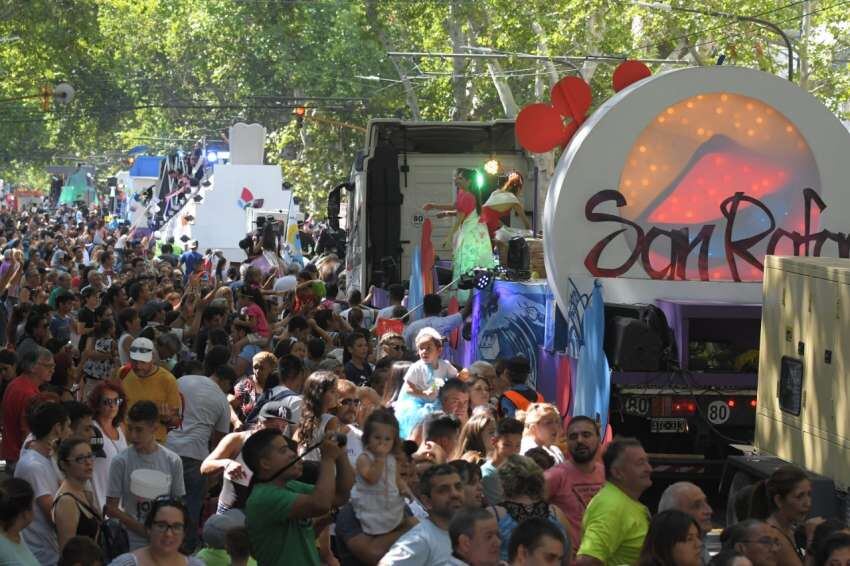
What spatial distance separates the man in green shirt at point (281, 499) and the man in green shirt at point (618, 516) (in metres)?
1.09

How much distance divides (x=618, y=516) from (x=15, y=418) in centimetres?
529

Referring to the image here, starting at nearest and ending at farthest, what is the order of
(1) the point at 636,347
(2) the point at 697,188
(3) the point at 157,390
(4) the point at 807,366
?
(4) the point at 807,366 < (3) the point at 157,390 < (1) the point at 636,347 < (2) the point at 697,188

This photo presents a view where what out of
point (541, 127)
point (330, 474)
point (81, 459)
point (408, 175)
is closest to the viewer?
point (330, 474)

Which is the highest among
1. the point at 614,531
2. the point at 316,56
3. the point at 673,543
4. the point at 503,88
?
the point at 316,56

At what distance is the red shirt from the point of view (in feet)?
36.7

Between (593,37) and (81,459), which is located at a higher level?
(593,37)

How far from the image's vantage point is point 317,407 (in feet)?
30.4

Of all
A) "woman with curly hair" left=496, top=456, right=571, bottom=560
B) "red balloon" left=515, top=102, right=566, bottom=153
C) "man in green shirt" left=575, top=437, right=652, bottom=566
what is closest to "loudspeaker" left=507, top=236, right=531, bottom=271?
"red balloon" left=515, top=102, right=566, bottom=153

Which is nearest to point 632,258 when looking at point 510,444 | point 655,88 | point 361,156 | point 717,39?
point 655,88

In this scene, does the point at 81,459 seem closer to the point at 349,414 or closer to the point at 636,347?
the point at 349,414

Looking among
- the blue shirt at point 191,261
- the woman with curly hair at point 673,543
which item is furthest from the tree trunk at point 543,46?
the woman with curly hair at point 673,543

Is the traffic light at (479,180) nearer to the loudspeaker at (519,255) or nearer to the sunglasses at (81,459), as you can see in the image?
the loudspeaker at (519,255)

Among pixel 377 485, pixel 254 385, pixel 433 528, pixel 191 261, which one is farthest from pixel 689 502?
pixel 191 261

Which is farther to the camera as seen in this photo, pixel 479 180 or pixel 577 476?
pixel 479 180
